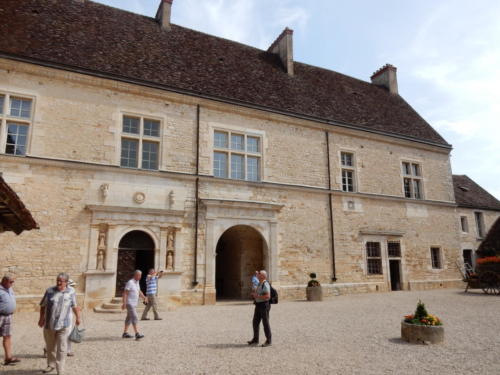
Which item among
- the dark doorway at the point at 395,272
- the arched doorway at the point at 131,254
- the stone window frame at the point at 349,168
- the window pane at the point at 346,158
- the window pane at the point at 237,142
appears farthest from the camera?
the dark doorway at the point at 395,272

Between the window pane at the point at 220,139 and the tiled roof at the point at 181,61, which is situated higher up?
the tiled roof at the point at 181,61

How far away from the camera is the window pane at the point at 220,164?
507 inches

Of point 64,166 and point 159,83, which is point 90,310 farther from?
point 159,83

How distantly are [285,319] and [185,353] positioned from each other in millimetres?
3542

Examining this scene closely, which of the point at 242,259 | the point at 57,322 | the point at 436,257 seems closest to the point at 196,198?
the point at 242,259

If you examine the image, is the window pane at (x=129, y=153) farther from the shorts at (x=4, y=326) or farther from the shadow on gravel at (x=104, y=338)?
the shorts at (x=4, y=326)

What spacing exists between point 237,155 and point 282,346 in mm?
8330

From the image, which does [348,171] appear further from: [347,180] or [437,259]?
[437,259]

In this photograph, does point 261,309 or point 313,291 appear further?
point 313,291

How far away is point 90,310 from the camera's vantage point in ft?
32.6

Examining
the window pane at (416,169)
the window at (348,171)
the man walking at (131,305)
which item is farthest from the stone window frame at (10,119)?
the window pane at (416,169)

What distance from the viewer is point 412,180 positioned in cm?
1700

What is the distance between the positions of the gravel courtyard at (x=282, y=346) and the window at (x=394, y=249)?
5.95 metres

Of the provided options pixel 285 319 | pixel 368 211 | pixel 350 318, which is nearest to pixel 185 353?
pixel 285 319
